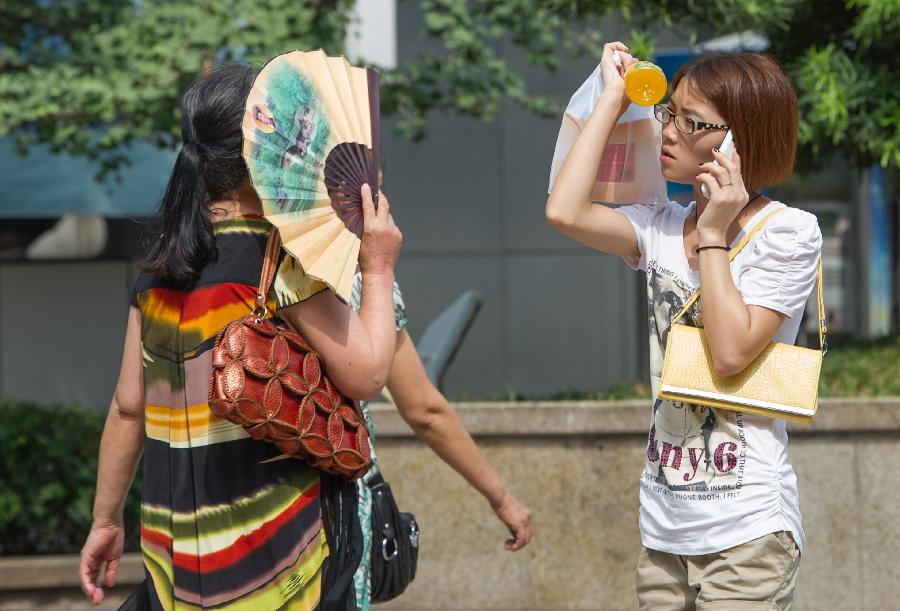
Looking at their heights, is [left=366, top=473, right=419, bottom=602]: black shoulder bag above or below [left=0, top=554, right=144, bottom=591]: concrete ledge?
above

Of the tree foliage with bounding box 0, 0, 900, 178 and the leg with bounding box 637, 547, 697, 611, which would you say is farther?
the tree foliage with bounding box 0, 0, 900, 178

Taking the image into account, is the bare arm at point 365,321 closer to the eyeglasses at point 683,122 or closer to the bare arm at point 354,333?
the bare arm at point 354,333

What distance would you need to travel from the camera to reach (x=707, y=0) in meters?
5.71

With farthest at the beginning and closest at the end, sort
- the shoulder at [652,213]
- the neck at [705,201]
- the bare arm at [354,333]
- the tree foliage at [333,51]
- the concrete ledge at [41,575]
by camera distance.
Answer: the concrete ledge at [41,575] < the tree foliage at [333,51] < the shoulder at [652,213] < the neck at [705,201] < the bare arm at [354,333]

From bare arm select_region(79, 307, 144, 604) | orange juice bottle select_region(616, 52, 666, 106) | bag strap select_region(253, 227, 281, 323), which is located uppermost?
orange juice bottle select_region(616, 52, 666, 106)

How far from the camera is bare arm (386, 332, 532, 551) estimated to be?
9.39 feet

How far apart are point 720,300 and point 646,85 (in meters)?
0.52

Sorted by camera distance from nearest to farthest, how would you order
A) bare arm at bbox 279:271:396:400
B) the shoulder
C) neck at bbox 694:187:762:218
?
bare arm at bbox 279:271:396:400
neck at bbox 694:187:762:218
the shoulder

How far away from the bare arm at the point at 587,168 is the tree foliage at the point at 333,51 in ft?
8.90

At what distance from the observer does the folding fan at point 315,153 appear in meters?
2.20

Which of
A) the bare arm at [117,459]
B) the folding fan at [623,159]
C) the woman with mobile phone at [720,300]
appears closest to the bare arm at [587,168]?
the woman with mobile phone at [720,300]

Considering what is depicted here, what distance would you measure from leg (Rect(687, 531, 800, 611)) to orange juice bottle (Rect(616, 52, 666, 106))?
3.20 ft

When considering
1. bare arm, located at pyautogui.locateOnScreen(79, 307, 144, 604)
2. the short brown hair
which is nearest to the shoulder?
the short brown hair

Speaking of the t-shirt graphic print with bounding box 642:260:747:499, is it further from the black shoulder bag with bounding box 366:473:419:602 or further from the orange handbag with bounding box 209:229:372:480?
the orange handbag with bounding box 209:229:372:480
